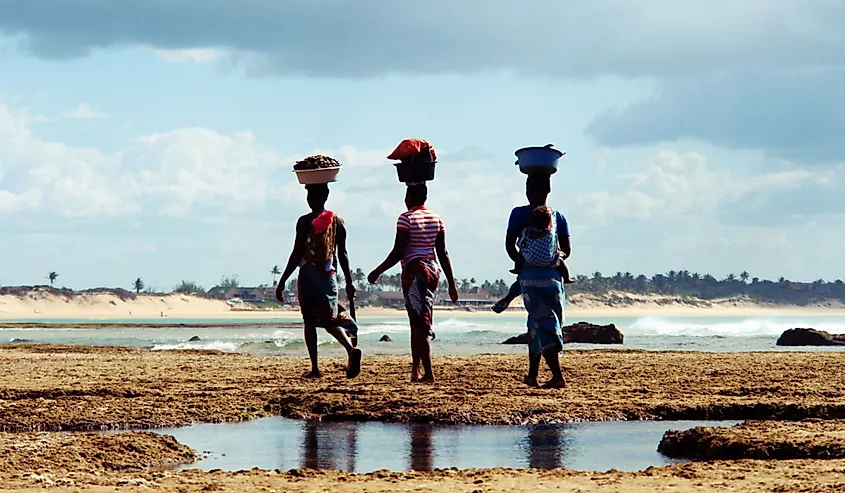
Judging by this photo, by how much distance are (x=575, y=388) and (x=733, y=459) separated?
13.2 feet

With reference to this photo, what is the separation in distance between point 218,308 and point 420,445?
527 feet

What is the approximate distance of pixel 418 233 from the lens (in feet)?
38.5

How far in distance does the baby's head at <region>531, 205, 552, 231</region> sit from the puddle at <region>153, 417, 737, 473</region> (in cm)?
244

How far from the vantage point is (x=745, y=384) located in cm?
1161

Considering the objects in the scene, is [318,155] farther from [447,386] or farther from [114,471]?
[114,471]

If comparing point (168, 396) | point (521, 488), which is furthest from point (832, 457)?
point (168, 396)

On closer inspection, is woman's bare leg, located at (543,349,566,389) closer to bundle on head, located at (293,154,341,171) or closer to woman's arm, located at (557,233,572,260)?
woman's arm, located at (557,233,572,260)

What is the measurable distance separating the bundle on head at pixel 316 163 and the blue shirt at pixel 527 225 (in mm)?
2099

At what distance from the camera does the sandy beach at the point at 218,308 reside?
142750 millimetres

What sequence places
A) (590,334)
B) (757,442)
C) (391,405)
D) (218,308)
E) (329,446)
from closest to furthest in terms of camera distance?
(757,442) < (329,446) < (391,405) < (590,334) < (218,308)

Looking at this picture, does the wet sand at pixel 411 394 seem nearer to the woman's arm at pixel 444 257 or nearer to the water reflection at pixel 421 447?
the water reflection at pixel 421 447

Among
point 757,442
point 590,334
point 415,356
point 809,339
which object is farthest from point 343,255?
point 809,339

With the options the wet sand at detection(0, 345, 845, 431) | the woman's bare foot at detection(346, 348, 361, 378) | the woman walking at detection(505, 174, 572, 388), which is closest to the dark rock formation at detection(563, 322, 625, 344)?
the wet sand at detection(0, 345, 845, 431)

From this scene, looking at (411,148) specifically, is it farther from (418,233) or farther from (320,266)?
(320,266)
